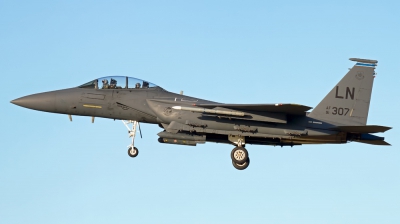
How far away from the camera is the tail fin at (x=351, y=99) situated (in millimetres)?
22609

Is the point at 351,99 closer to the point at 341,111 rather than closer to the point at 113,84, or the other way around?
the point at 341,111

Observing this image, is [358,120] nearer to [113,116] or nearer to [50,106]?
[113,116]

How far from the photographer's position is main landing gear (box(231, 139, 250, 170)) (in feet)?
73.6

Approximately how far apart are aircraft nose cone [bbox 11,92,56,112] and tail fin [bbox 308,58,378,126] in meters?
9.20

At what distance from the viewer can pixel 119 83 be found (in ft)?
75.7

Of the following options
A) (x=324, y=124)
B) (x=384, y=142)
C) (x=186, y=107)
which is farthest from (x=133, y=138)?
(x=384, y=142)

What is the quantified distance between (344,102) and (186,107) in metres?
5.67

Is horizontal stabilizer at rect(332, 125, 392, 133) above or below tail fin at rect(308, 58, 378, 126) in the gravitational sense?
below

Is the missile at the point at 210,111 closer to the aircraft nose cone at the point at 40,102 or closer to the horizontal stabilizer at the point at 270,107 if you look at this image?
the horizontal stabilizer at the point at 270,107

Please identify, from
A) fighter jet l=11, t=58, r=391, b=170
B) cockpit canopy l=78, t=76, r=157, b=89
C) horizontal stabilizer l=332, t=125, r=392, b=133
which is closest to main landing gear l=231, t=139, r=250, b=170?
fighter jet l=11, t=58, r=391, b=170

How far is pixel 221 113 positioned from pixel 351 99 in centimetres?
484

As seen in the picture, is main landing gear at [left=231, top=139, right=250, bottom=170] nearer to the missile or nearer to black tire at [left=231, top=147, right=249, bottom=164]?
black tire at [left=231, top=147, right=249, bottom=164]

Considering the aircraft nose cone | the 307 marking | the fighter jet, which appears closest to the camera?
the fighter jet

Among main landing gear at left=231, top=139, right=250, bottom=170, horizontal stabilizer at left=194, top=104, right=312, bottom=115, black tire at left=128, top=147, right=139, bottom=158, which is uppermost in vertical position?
horizontal stabilizer at left=194, top=104, right=312, bottom=115
